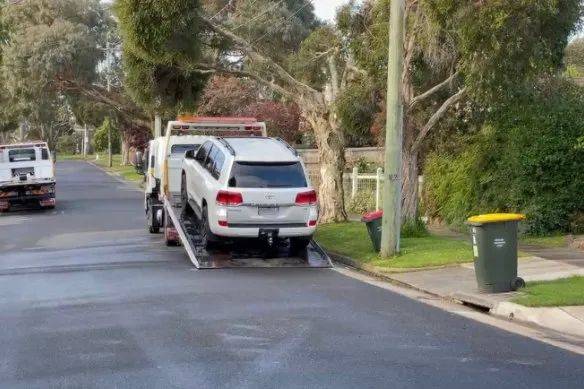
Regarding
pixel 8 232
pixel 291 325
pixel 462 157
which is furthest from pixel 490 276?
pixel 8 232

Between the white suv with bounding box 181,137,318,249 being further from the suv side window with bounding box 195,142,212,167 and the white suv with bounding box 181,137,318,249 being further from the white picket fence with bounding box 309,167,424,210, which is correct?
the white picket fence with bounding box 309,167,424,210

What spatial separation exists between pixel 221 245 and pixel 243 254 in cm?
47

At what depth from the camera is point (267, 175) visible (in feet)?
52.6

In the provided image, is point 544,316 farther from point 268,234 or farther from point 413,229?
point 413,229

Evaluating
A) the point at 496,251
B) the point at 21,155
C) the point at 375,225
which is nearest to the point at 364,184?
the point at 375,225

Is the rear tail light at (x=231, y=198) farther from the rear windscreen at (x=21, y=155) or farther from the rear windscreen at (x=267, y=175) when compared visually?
the rear windscreen at (x=21, y=155)

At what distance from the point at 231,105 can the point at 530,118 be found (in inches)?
1165

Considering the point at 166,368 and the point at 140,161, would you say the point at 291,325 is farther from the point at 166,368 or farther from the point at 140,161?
the point at 140,161

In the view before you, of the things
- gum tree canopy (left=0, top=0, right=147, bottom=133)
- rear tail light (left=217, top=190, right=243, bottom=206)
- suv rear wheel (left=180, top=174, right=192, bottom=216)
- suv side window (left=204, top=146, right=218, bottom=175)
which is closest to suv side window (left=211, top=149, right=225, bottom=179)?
suv side window (left=204, top=146, right=218, bottom=175)

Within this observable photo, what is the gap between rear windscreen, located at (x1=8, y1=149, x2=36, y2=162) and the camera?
3341cm

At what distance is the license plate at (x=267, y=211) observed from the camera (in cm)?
1583

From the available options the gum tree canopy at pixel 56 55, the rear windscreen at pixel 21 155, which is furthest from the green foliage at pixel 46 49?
the rear windscreen at pixel 21 155

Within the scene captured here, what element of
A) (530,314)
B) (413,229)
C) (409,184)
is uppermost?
(409,184)

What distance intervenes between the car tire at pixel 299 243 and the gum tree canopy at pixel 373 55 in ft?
12.7
